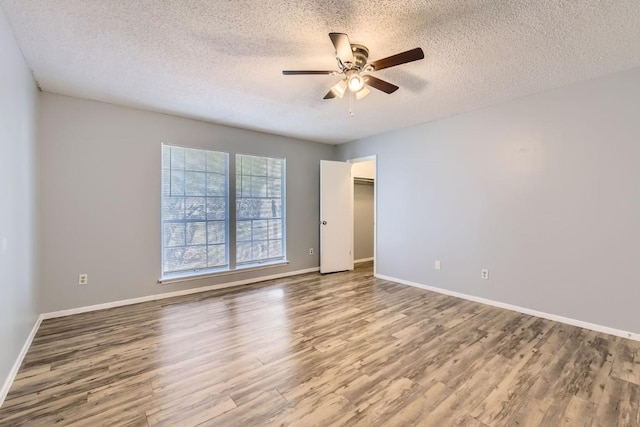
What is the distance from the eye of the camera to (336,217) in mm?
5488

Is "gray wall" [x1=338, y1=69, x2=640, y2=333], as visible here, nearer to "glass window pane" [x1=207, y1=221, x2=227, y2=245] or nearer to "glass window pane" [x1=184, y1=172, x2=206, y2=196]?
"glass window pane" [x1=207, y1=221, x2=227, y2=245]

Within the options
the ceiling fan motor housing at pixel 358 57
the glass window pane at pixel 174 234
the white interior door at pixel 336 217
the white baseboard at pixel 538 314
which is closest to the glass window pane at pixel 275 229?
the white interior door at pixel 336 217

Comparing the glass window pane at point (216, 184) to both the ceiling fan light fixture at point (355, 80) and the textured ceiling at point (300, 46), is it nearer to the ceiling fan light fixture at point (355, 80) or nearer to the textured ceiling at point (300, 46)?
the textured ceiling at point (300, 46)

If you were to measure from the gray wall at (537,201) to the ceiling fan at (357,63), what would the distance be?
194cm

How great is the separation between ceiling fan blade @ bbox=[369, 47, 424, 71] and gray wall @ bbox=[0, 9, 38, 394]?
2.50 m

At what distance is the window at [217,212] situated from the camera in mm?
4020

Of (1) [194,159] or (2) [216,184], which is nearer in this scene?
(1) [194,159]

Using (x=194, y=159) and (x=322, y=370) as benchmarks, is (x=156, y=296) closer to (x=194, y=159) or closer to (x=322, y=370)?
(x=194, y=159)

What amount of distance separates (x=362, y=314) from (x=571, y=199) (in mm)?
2508

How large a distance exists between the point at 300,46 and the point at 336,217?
355cm

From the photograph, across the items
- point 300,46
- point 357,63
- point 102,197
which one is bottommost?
point 102,197

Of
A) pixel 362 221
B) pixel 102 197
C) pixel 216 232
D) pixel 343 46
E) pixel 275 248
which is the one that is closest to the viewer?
pixel 343 46

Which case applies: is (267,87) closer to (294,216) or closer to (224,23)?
(224,23)

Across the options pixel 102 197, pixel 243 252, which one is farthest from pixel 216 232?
pixel 102 197
